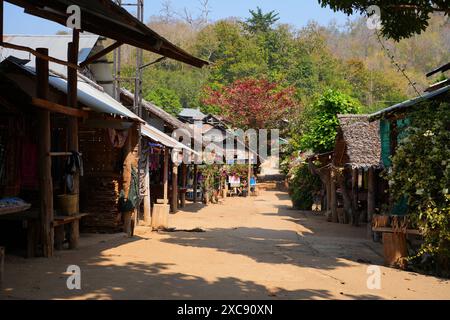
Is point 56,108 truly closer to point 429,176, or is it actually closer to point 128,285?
point 128,285

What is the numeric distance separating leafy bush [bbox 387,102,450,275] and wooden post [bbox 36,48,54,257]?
19.5 ft

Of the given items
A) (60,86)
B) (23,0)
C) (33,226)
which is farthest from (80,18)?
(33,226)

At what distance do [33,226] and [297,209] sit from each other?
18.4 meters

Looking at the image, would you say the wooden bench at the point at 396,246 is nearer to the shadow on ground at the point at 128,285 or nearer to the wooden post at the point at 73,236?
the shadow on ground at the point at 128,285

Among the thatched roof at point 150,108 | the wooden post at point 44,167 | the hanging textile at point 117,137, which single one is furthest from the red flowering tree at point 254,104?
the wooden post at point 44,167

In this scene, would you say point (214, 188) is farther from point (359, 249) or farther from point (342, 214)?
point (359, 249)

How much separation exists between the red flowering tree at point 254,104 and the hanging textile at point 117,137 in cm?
2889

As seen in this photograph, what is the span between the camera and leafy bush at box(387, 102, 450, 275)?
8.44 metres

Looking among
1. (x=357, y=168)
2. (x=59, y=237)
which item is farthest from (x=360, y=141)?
(x=59, y=237)

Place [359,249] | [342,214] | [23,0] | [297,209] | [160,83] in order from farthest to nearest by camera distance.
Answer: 1. [160,83]
2. [297,209]
3. [342,214]
4. [359,249]
5. [23,0]

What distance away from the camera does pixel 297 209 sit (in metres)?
A: 25.6

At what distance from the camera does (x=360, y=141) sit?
52.6ft

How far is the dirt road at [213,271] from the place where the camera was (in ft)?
20.9

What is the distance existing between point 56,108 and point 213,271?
3678 millimetres
